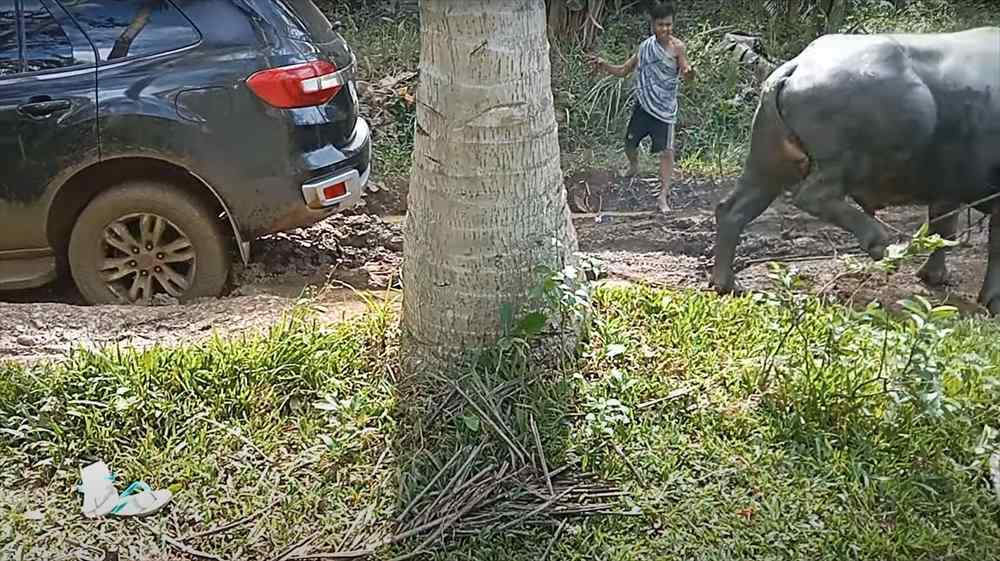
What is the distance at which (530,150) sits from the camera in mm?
3727

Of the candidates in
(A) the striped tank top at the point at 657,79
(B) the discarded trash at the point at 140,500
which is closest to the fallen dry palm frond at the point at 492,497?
(B) the discarded trash at the point at 140,500

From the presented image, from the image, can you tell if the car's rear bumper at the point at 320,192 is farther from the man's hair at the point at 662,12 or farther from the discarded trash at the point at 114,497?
the man's hair at the point at 662,12

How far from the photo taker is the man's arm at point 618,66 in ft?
24.4

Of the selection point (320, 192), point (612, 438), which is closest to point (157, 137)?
point (320, 192)

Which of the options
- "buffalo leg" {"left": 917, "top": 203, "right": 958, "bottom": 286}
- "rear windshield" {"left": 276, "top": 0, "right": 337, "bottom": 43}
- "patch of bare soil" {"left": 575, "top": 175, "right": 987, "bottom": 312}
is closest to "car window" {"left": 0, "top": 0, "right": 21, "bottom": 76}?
"rear windshield" {"left": 276, "top": 0, "right": 337, "bottom": 43}

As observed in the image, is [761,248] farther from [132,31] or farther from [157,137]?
[132,31]

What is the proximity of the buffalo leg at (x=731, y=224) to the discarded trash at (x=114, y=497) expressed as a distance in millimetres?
3443

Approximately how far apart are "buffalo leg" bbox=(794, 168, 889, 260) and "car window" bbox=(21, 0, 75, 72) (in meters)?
3.97

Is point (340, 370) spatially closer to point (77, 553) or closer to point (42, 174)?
point (77, 553)

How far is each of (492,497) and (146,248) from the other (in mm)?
2810

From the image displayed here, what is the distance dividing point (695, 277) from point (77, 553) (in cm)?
398

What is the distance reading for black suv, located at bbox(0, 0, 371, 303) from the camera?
4965 mm

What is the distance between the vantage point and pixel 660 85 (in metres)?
7.30

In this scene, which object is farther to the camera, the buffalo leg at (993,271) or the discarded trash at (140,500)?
the buffalo leg at (993,271)
